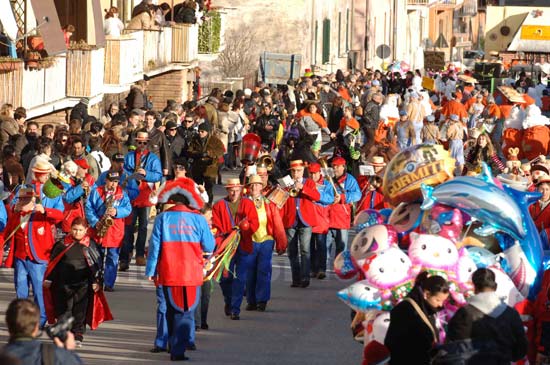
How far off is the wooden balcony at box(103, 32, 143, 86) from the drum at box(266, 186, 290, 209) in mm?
14968

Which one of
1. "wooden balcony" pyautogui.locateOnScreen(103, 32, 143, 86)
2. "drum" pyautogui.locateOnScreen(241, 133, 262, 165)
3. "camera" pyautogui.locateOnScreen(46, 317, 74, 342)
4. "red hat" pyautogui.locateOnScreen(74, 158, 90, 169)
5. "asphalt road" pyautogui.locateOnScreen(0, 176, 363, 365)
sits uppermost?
"wooden balcony" pyautogui.locateOnScreen(103, 32, 143, 86)

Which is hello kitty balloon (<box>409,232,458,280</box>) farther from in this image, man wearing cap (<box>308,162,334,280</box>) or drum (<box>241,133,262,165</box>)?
drum (<box>241,133,262,165</box>)

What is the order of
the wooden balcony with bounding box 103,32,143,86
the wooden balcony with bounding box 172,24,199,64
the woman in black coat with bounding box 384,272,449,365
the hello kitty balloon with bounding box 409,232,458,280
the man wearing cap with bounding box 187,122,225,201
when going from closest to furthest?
the woman in black coat with bounding box 384,272,449,365 → the hello kitty balloon with bounding box 409,232,458,280 → the man wearing cap with bounding box 187,122,225,201 → the wooden balcony with bounding box 103,32,143,86 → the wooden balcony with bounding box 172,24,199,64

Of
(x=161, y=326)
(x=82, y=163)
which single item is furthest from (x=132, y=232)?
(x=161, y=326)

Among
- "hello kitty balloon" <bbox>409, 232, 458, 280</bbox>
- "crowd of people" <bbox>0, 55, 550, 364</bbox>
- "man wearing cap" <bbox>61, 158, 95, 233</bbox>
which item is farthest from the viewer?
"man wearing cap" <bbox>61, 158, 95, 233</bbox>

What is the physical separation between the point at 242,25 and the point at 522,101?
101ft

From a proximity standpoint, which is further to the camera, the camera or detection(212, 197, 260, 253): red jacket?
detection(212, 197, 260, 253): red jacket

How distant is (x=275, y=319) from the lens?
57.8 ft

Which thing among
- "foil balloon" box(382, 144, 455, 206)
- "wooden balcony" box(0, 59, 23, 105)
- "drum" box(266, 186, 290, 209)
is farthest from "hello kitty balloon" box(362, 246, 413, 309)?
"wooden balcony" box(0, 59, 23, 105)

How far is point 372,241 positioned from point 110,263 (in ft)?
21.1

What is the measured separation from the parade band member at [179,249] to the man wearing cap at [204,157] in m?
9.59

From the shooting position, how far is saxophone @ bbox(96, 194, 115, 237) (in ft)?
59.6

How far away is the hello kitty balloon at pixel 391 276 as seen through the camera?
40.4 ft

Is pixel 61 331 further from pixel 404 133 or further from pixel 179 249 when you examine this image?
pixel 404 133
